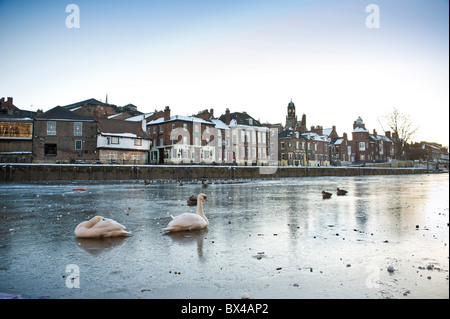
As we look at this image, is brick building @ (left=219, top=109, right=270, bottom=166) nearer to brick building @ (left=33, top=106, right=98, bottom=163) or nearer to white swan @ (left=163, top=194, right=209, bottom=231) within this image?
brick building @ (left=33, top=106, right=98, bottom=163)

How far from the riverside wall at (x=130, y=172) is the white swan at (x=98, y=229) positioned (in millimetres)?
37098

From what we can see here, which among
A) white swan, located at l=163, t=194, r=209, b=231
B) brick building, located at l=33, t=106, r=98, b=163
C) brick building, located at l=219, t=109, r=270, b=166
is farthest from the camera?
brick building, located at l=219, t=109, r=270, b=166

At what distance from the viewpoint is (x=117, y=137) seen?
58656mm

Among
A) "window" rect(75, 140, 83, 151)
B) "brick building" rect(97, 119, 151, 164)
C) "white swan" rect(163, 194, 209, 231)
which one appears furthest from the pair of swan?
"window" rect(75, 140, 83, 151)

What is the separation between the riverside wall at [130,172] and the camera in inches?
1497

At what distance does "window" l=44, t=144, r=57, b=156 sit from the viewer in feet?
176

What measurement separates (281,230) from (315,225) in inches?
46.8

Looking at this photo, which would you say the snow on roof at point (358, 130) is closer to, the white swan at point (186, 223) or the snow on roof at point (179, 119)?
the snow on roof at point (179, 119)

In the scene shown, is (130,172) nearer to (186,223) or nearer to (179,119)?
(179,119)

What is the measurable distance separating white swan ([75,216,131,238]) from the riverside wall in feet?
122

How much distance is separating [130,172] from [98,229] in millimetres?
39034

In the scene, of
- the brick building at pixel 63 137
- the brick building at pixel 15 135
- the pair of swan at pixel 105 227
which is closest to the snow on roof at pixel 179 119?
the brick building at pixel 63 137

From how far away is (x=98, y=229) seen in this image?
6801 millimetres
